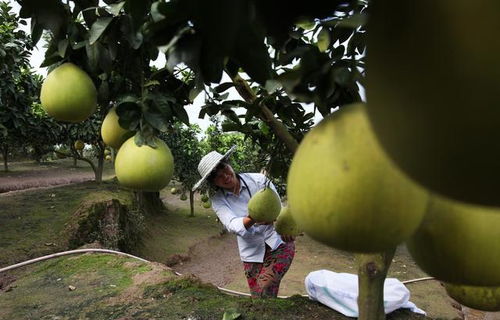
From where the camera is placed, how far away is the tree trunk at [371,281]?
34.5 inches

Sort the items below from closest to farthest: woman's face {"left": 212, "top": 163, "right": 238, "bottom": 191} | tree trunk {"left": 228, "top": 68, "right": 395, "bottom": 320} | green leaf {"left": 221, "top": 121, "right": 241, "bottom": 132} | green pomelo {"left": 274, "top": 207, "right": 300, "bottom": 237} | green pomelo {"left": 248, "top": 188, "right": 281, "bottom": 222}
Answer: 1. tree trunk {"left": 228, "top": 68, "right": 395, "bottom": 320}
2. green leaf {"left": 221, "top": 121, "right": 241, "bottom": 132}
3. green pomelo {"left": 248, "top": 188, "right": 281, "bottom": 222}
4. green pomelo {"left": 274, "top": 207, "right": 300, "bottom": 237}
5. woman's face {"left": 212, "top": 163, "right": 238, "bottom": 191}

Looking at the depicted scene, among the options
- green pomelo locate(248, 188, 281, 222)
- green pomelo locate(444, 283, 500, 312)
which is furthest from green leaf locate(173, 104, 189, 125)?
green pomelo locate(248, 188, 281, 222)

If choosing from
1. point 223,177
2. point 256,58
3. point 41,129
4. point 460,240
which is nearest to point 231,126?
point 256,58

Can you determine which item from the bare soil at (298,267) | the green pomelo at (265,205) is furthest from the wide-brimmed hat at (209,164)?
the bare soil at (298,267)

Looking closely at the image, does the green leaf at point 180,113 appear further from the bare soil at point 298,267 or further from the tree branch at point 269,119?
the bare soil at point 298,267

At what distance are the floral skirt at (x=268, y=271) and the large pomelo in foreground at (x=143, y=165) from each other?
1867 mm

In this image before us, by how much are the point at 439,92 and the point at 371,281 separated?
70 cm

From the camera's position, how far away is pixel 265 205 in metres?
2.20

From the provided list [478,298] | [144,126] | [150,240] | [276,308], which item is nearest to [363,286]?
[478,298]

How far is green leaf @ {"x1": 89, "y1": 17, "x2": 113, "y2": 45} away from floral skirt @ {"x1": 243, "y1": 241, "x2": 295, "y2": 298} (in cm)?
213

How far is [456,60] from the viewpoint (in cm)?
25

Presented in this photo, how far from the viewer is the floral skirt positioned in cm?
294

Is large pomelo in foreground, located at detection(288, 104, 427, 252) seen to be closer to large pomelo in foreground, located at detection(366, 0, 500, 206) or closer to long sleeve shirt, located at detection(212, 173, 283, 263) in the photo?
large pomelo in foreground, located at detection(366, 0, 500, 206)

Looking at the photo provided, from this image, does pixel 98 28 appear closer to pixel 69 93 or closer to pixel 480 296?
pixel 69 93
